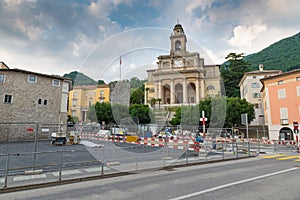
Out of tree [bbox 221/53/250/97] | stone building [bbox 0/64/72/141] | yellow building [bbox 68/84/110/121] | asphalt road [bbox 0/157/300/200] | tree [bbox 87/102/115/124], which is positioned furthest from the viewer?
tree [bbox 221/53/250/97]

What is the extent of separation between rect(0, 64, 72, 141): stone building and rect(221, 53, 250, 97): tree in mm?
45790

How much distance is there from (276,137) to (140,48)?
26430 millimetres

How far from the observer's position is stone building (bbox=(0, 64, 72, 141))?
70.3 feet

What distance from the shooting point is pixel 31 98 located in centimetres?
2320

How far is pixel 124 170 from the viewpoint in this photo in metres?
7.28

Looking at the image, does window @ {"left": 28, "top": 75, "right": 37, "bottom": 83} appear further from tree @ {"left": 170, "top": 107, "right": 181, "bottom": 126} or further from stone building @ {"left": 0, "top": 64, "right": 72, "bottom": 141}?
tree @ {"left": 170, "top": 107, "right": 181, "bottom": 126}

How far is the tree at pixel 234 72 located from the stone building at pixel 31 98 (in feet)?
150

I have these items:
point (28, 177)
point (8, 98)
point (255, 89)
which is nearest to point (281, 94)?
point (255, 89)

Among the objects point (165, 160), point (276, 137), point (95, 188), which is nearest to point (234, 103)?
point (276, 137)

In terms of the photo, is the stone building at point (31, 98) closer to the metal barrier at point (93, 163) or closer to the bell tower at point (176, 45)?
the metal barrier at point (93, 163)

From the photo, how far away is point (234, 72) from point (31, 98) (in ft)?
171

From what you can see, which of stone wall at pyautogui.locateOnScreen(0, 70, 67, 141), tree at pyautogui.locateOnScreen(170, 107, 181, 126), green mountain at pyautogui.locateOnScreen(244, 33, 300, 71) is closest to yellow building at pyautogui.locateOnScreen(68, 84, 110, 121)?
stone wall at pyautogui.locateOnScreen(0, 70, 67, 141)

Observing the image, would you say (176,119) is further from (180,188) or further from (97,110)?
(180,188)

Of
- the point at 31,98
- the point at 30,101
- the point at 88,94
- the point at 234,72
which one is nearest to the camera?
the point at 88,94
